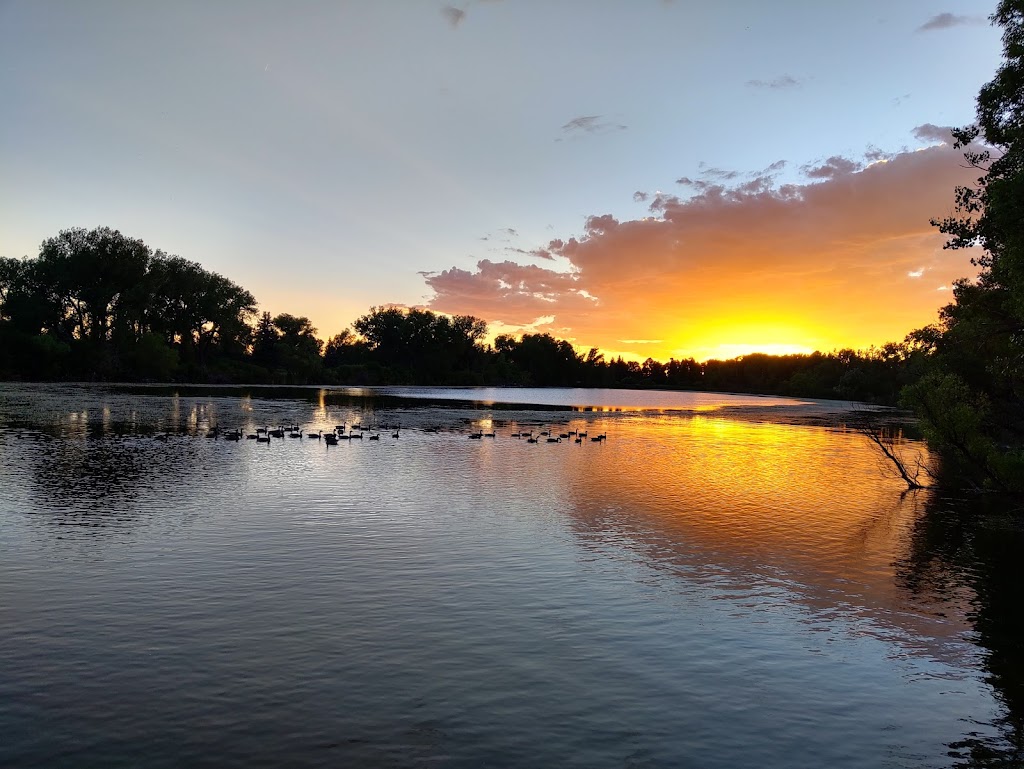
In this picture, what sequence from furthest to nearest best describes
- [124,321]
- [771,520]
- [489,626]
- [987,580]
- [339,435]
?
[124,321] → [339,435] → [771,520] → [987,580] → [489,626]

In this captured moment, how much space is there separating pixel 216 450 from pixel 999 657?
36834mm

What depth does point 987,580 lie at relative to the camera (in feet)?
61.7

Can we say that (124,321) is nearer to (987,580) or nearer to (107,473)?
(107,473)

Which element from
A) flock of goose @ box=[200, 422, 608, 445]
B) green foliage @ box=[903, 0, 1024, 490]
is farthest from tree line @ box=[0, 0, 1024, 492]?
flock of goose @ box=[200, 422, 608, 445]

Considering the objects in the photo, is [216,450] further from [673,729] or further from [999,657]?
[999,657]

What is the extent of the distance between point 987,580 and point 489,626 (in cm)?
1475

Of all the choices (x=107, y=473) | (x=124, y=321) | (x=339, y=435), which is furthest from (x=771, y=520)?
(x=124, y=321)

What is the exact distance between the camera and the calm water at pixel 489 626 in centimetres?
968

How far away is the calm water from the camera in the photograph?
Answer: 9680 millimetres

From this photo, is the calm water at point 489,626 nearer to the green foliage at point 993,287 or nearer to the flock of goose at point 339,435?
the green foliage at point 993,287

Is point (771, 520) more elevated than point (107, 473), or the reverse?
point (107, 473)

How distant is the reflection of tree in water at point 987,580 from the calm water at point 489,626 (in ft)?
0.30

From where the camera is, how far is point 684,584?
57.4 feet

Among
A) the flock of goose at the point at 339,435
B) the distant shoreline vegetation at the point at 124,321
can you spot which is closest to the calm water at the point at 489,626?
the flock of goose at the point at 339,435
